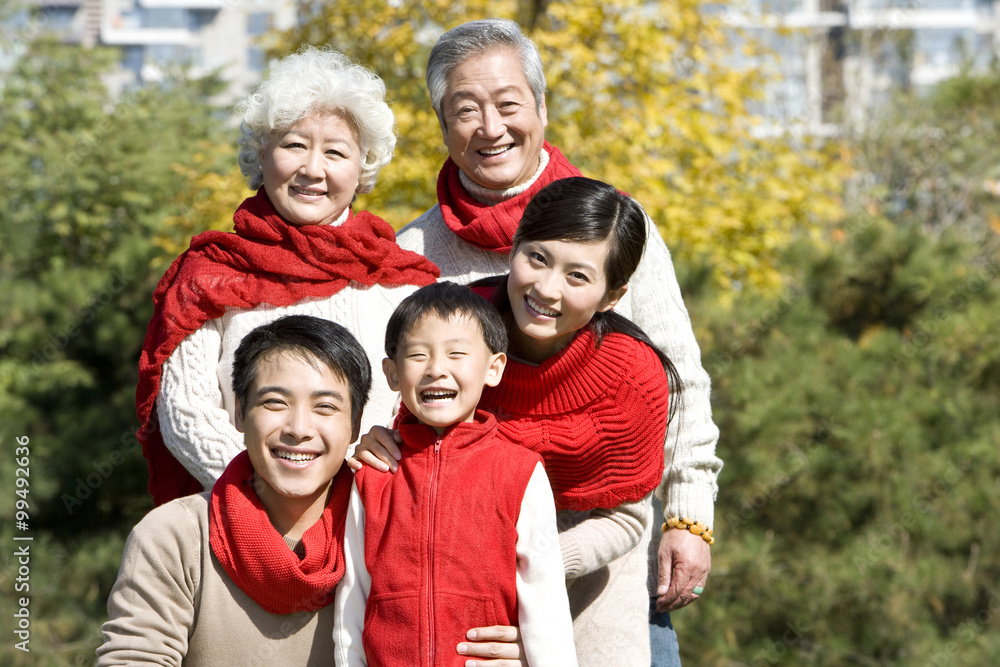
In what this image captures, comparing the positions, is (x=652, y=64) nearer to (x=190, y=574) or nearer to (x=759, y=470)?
(x=759, y=470)

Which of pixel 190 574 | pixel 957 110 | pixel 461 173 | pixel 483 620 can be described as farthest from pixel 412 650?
pixel 957 110

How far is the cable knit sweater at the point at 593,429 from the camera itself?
1.98 m

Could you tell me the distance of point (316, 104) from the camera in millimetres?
2250

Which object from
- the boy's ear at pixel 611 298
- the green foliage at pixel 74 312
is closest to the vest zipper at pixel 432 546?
the boy's ear at pixel 611 298

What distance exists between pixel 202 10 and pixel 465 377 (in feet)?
133

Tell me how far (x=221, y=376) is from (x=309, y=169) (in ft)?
1.59

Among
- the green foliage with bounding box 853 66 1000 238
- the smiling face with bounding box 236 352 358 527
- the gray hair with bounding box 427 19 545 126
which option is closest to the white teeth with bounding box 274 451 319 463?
the smiling face with bounding box 236 352 358 527

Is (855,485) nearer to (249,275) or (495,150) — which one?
(495,150)

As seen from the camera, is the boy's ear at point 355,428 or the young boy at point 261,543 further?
the boy's ear at point 355,428

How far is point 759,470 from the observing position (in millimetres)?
5883

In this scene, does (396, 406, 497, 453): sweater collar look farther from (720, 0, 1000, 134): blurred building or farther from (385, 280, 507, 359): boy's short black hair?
(720, 0, 1000, 134): blurred building

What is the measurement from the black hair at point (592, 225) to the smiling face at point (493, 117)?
43 cm

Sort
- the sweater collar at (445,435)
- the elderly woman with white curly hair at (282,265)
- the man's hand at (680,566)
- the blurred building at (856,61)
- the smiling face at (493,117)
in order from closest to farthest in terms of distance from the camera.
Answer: the sweater collar at (445,435), the elderly woman with white curly hair at (282,265), the man's hand at (680,566), the smiling face at (493,117), the blurred building at (856,61)

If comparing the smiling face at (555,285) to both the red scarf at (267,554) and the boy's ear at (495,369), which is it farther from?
the red scarf at (267,554)
